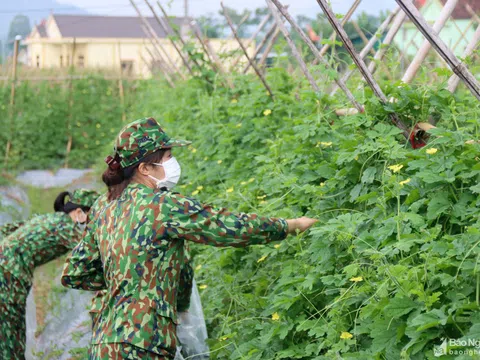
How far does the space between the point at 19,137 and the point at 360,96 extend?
11.4m

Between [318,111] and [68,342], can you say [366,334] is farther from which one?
[68,342]

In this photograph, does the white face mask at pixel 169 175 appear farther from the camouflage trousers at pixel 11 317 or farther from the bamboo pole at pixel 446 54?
the camouflage trousers at pixel 11 317

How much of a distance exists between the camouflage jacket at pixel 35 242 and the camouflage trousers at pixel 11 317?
58 millimetres

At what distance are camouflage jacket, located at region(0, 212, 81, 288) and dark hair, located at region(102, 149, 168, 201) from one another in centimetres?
205

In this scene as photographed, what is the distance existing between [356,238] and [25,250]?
2.87m

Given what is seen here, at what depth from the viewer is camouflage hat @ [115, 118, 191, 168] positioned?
3662 millimetres

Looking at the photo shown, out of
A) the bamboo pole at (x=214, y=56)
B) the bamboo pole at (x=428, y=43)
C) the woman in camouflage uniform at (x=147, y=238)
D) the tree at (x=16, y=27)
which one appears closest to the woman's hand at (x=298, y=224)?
the woman in camouflage uniform at (x=147, y=238)

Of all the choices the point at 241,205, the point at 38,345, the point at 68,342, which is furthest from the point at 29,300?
the point at 241,205

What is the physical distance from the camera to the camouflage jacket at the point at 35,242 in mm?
5672

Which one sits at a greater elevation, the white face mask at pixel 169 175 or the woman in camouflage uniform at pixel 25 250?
the white face mask at pixel 169 175

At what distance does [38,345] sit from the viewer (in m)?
6.74

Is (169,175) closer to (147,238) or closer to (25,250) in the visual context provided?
(147,238)

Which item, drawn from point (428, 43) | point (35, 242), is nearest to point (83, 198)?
point (35, 242)

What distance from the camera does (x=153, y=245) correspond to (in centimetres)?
351
